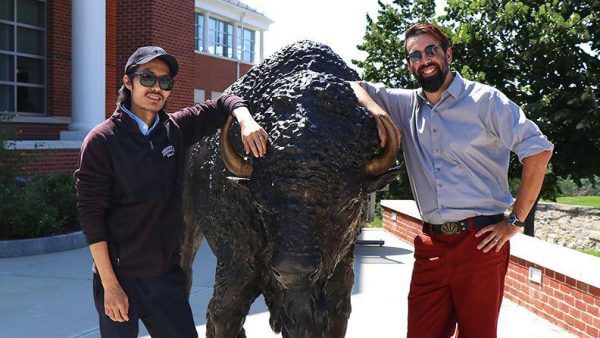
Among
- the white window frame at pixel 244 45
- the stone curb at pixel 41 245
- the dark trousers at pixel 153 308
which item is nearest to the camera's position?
the dark trousers at pixel 153 308

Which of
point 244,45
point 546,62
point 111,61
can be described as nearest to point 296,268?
point 546,62

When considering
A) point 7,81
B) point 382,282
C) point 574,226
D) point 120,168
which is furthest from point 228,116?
point 574,226

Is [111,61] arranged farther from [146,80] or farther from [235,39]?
[235,39]

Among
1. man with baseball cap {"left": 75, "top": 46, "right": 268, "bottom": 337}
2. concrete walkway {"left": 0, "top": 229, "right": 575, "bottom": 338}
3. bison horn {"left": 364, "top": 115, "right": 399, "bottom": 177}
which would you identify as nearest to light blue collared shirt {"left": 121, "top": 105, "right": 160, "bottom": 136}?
man with baseball cap {"left": 75, "top": 46, "right": 268, "bottom": 337}

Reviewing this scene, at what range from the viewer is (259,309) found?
21.0 feet

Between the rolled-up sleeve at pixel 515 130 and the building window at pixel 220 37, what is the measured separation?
2483 centimetres

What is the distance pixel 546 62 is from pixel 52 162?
9.33m

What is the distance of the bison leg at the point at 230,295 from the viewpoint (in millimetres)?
3186

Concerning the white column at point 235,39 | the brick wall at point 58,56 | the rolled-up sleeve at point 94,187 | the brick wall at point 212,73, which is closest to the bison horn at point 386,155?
the rolled-up sleeve at point 94,187

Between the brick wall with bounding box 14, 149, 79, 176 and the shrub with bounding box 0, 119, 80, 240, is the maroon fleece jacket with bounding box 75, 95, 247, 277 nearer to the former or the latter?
the shrub with bounding box 0, 119, 80, 240

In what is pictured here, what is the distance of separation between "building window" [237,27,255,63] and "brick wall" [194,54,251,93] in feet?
4.65

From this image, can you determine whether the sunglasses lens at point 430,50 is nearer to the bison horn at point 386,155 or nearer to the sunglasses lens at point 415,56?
the sunglasses lens at point 415,56

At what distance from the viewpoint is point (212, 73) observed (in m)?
26.7

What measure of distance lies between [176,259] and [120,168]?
58 cm
